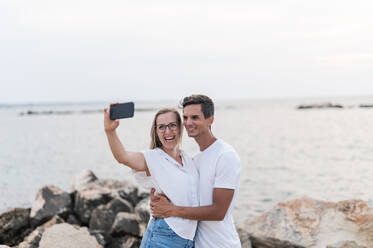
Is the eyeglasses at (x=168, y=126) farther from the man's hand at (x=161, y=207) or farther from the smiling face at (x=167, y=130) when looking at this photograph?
the man's hand at (x=161, y=207)

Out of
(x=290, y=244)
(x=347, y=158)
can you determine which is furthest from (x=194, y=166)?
(x=347, y=158)

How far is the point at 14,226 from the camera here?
894cm

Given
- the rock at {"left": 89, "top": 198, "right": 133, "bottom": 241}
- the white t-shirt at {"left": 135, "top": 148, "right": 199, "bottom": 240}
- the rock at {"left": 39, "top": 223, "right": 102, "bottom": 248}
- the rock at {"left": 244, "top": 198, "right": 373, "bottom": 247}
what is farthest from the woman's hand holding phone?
the rock at {"left": 89, "top": 198, "right": 133, "bottom": 241}

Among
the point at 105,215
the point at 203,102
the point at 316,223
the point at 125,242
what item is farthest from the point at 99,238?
the point at 203,102

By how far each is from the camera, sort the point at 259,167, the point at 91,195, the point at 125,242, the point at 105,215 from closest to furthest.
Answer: the point at 125,242, the point at 105,215, the point at 91,195, the point at 259,167

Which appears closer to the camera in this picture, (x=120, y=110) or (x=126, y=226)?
(x=120, y=110)

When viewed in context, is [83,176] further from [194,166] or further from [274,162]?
[274,162]

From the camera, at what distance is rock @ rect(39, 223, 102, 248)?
642cm

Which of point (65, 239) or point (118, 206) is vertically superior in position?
point (65, 239)

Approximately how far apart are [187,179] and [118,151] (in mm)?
720

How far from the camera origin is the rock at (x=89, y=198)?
10359 millimetres

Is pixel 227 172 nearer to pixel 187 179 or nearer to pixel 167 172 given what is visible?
pixel 187 179

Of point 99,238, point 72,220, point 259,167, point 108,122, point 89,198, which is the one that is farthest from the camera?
point 259,167

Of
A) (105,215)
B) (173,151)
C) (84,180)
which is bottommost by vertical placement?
(105,215)
